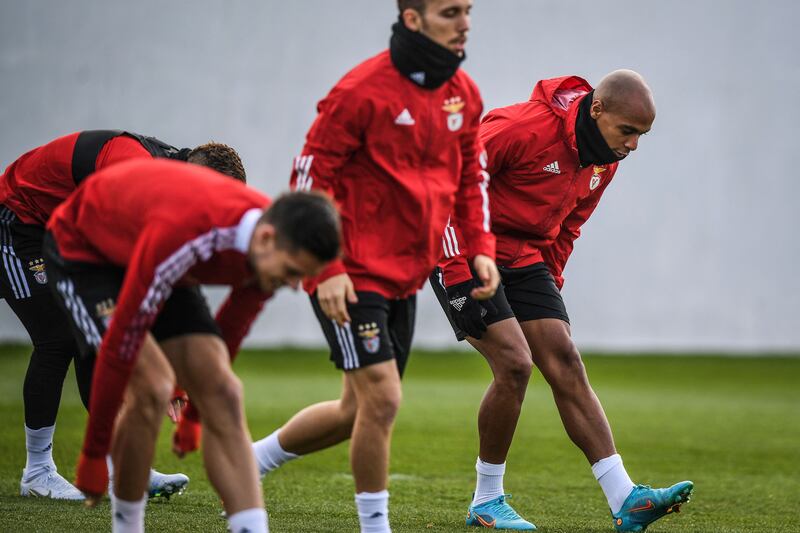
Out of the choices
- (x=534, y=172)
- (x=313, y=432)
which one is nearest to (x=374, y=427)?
(x=313, y=432)

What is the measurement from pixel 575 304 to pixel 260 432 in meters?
8.15

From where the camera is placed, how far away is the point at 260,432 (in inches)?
314

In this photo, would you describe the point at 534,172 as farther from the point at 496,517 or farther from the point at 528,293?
the point at 496,517

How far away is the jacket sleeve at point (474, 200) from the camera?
3684mm

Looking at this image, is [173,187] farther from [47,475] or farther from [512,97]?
[512,97]

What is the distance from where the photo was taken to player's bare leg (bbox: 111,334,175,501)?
2928mm

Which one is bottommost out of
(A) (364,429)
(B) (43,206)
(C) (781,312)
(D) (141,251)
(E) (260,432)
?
(C) (781,312)

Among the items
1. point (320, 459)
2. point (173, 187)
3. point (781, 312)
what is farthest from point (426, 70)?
point (781, 312)

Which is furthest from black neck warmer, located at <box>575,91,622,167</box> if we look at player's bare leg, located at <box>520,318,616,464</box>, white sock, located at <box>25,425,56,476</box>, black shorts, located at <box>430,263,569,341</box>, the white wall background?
the white wall background

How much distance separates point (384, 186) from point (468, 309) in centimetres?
96

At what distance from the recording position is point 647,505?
4.19 metres

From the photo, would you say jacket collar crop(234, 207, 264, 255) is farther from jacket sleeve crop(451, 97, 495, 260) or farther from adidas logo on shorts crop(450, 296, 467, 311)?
adidas logo on shorts crop(450, 296, 467, 311)

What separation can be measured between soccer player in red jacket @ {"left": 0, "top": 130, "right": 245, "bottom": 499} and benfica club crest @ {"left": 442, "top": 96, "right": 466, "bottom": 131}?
1393mm

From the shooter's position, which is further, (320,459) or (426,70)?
(320,459)
